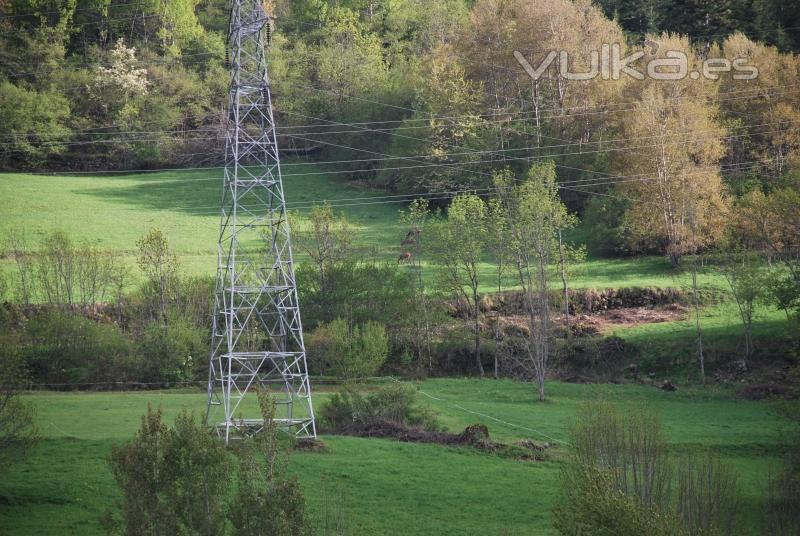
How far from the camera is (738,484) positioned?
3519 centimetres

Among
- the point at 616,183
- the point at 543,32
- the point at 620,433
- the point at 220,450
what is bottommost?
the point at 620,433

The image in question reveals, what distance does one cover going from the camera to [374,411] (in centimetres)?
4322

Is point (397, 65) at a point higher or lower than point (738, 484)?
higher

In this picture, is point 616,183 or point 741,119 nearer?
point 616,183

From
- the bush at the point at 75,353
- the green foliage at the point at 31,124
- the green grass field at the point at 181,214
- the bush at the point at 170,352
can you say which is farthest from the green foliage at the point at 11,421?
the green foliage at the point at 31,124

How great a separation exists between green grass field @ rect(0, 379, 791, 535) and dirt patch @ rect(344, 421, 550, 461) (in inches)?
27.0

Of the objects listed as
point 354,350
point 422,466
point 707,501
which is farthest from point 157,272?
point 707,501

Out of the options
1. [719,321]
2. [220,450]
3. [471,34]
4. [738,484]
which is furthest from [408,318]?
[471,34]

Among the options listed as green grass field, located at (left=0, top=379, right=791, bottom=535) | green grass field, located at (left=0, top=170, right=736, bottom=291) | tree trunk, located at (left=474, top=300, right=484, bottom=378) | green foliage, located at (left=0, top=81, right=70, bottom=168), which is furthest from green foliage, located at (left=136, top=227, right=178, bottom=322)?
green foliage, located at (left=0, top=81, right=70, bottom=168)

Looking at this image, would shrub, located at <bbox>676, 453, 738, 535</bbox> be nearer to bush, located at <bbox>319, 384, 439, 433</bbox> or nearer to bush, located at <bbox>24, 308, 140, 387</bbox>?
bush, located at <bbox>319, 384, 439, 433</bbox>

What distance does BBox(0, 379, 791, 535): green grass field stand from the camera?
32.1 meters

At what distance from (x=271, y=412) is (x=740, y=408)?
30.1 m

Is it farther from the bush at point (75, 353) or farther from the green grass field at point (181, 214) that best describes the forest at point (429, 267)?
the green grass field at point (181, 214)

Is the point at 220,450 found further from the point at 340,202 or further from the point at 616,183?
the point at 340,202
